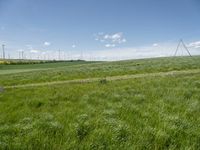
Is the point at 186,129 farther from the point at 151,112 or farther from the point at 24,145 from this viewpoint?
the point at 24,145

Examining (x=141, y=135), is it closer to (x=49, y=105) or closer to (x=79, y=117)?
(x=79, y=117)

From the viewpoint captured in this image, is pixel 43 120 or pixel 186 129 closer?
pixel 186 129

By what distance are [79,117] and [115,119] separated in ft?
3.55

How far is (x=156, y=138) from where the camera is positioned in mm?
4957

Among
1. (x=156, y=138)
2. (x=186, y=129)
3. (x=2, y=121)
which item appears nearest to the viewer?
(x=156, y=138)

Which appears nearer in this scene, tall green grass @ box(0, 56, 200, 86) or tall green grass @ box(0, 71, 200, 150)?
tall green grass @ box(0, 71, 200, 150)

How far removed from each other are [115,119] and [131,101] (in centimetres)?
269

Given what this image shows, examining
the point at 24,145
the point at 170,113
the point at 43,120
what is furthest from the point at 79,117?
the point at 170,113

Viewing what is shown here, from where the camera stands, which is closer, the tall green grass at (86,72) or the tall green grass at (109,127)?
the tall green grass at (109,127)

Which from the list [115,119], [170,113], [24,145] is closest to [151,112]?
[170,113]

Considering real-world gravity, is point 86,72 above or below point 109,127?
above

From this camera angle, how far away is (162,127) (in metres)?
5.57

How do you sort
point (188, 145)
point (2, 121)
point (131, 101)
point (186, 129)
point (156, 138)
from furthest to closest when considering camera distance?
point (131, 101)
point (2, 121)
point (186, 129)
point (156, 138)
point (188, 145)

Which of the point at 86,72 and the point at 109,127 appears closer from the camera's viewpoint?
the point at 109,127
